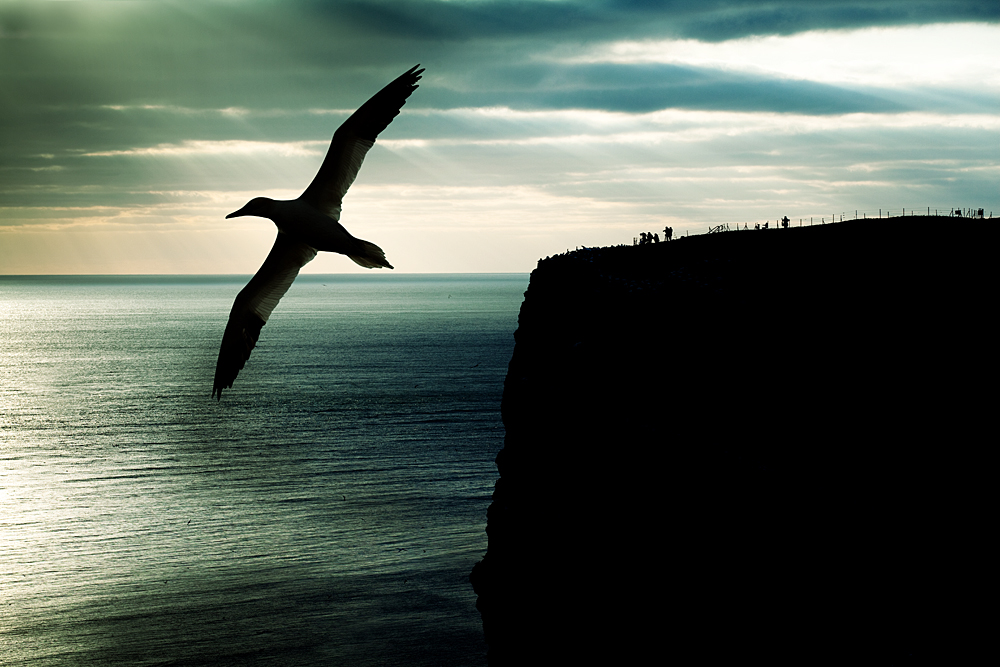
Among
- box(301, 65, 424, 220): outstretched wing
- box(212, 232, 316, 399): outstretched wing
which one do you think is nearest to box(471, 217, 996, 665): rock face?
box(212, 232, 316, 399): outstretched wing

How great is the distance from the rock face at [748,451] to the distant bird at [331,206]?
647 inches

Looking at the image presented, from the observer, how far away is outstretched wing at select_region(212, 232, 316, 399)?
1155cm

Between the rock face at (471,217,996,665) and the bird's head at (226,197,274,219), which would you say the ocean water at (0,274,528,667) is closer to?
the rock face at (471,217,996,665)

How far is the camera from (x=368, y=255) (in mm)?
8789

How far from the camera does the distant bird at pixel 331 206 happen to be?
9.23 meters

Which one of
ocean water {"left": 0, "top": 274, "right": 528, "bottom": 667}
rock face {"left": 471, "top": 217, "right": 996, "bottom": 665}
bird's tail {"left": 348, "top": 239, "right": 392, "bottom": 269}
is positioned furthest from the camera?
ocean water {"left": 0, "top": 274, "right": 528, "bottom": 667}

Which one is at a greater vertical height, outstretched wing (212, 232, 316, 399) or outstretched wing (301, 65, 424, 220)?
outstretched wing (301, 65, 424, 220)

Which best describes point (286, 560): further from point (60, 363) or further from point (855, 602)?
point (60, 363)

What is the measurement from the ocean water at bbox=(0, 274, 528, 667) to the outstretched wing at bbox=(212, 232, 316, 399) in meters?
32.1

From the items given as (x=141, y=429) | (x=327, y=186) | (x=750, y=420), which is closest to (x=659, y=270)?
(x=750, y=420)

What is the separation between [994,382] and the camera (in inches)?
931

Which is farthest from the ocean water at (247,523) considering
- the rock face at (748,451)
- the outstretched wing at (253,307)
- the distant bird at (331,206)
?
the distant bird at (331,206)

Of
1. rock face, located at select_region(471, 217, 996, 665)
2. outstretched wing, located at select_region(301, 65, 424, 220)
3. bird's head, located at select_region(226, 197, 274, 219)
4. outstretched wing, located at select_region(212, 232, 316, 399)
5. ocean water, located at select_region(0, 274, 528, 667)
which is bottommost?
ocean water, located at select_region(0, 274, 528, 667)

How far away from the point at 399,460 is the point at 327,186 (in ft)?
214
